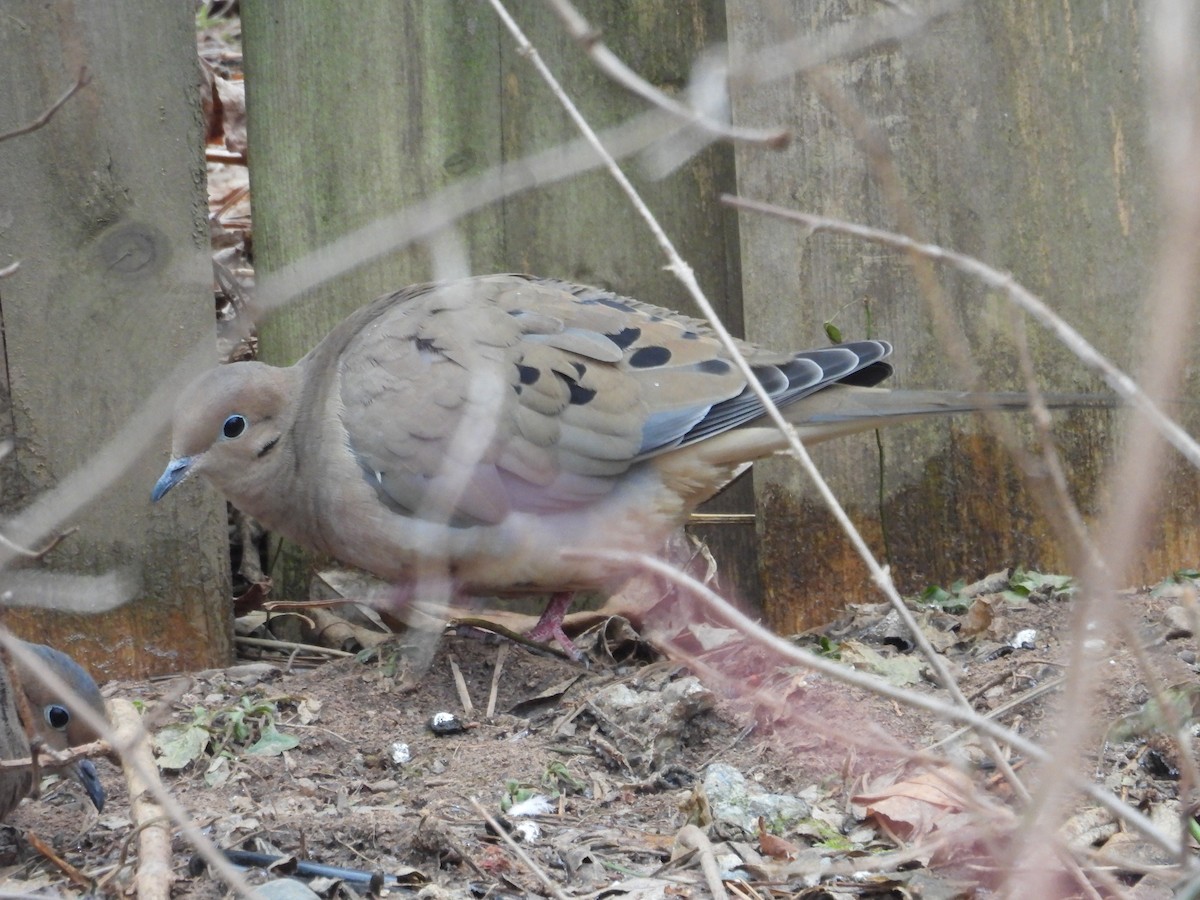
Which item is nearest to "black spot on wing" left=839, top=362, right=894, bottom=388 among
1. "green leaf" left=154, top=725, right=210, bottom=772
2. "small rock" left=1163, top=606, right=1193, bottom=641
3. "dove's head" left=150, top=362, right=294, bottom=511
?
"small rock" left=1163, top=606, right=1193, bottom=641

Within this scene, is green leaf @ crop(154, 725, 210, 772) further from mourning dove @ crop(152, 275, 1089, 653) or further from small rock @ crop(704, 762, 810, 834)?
small rock @ crop(704, 762, 810, 834)

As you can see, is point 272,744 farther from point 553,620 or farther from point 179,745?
point 553,620

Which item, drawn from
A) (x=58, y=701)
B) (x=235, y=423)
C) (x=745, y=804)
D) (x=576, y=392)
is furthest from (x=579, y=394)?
(x=58, y=701)

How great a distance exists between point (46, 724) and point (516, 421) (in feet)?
4.67

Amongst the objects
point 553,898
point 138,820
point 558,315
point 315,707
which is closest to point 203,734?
point 315,707

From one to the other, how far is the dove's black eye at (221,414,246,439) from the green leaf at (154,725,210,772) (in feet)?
3.21

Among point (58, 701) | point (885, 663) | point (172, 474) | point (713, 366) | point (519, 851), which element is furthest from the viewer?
point (713, 366)

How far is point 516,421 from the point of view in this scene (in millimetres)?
3916

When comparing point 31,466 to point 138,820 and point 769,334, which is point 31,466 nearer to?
point 138,820

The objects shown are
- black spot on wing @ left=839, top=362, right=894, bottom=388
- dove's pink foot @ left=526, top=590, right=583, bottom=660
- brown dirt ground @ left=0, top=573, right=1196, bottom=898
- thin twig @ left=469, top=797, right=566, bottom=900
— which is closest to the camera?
thin twig @ left=469, top=797, right=566, bottom=900

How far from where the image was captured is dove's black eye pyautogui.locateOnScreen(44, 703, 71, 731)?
335cm

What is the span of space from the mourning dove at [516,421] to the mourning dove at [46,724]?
656mm

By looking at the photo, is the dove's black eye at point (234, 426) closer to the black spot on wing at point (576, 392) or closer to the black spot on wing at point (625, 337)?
the black spot on wing at point (576, 392)

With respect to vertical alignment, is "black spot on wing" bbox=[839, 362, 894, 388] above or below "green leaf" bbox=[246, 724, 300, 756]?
above
